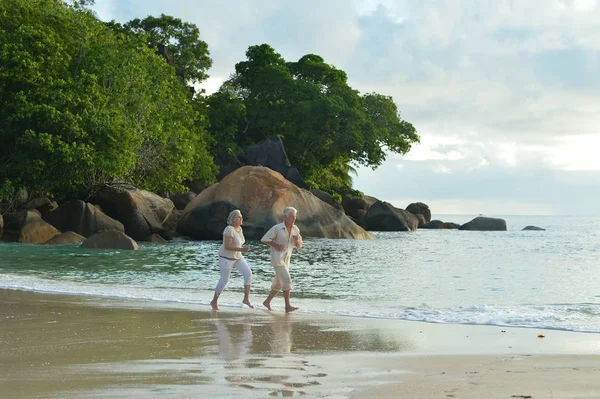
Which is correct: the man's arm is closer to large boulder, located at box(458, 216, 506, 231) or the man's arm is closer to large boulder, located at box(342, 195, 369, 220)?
large boulder, located at box(342, 195, 369, 220)

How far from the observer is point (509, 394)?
200 inches

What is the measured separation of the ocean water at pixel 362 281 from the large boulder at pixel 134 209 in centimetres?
390

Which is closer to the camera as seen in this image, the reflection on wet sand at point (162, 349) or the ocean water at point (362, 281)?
the reflection on wet sand at point (162, 349)

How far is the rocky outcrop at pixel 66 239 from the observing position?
87.2 ft

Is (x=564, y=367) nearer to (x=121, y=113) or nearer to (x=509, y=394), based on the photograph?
(x=509, y=394)

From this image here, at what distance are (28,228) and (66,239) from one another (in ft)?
5.44

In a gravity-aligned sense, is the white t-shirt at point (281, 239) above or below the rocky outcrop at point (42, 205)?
below

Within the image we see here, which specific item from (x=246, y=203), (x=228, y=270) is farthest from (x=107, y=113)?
(x=228, y=270)

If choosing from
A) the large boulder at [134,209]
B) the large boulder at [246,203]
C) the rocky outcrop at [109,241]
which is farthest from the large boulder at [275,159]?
the rocky outcrop at [109,241]

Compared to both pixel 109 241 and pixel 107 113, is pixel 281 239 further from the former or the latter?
pixel 107 113

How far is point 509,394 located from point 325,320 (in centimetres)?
476

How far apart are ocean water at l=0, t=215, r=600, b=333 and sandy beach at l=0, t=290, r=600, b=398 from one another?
1775 millimetres

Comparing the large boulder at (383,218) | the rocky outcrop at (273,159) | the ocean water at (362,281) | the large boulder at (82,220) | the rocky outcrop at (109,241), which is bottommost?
the ocean water at (362,281)

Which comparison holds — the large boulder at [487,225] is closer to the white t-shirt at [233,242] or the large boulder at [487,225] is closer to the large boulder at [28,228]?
the large boulder at [28,228]
